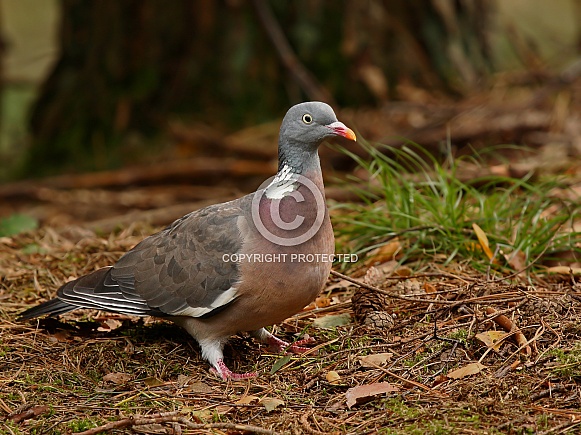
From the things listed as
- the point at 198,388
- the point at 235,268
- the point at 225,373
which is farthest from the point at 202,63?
the point at 198,388

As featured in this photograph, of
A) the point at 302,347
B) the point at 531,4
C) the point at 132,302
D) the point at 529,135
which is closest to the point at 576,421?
the point at 302,347

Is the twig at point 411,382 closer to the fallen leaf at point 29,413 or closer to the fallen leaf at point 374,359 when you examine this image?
the fallen leaf at point 374,359

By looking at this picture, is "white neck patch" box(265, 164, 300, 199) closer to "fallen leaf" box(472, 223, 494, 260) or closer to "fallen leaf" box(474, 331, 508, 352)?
"fallen leaf" box(474, 331, 508, 352)

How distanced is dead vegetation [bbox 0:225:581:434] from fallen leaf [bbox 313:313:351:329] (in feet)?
0.04

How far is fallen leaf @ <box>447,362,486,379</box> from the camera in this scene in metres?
3.23

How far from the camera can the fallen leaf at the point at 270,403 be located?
Result: 10.3 feet

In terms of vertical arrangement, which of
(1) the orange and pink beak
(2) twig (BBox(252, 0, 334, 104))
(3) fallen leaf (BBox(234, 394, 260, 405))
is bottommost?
(3) fallen leaf (BBox(234, 394, 260, 405))

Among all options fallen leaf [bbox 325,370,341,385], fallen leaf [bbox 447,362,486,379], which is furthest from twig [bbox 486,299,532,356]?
fallen leaf [bbox 325,370,341,385]

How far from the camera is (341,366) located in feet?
11.4

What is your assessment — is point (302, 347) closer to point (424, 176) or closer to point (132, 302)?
point (132, 302)

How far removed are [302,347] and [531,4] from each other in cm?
1374

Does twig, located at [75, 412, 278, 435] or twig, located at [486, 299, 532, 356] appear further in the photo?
twig, located at [486, 299, 532, 356]

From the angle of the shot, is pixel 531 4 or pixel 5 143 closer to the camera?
pixel 5 143

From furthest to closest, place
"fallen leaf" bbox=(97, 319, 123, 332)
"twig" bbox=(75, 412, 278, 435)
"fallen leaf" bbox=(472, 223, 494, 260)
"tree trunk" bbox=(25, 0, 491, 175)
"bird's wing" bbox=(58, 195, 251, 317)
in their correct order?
"tree trunk" bbox=(25, 0, 491, 175)
"fallen leaf" bbox=(472, 223, 494, 260)
"fallen leaf" bbox=(97, 319, 123, 332)
"bird's wing" bbox=(58, 195, 251, 317)
"twig" bbox=(75, 412, 278, 435)
